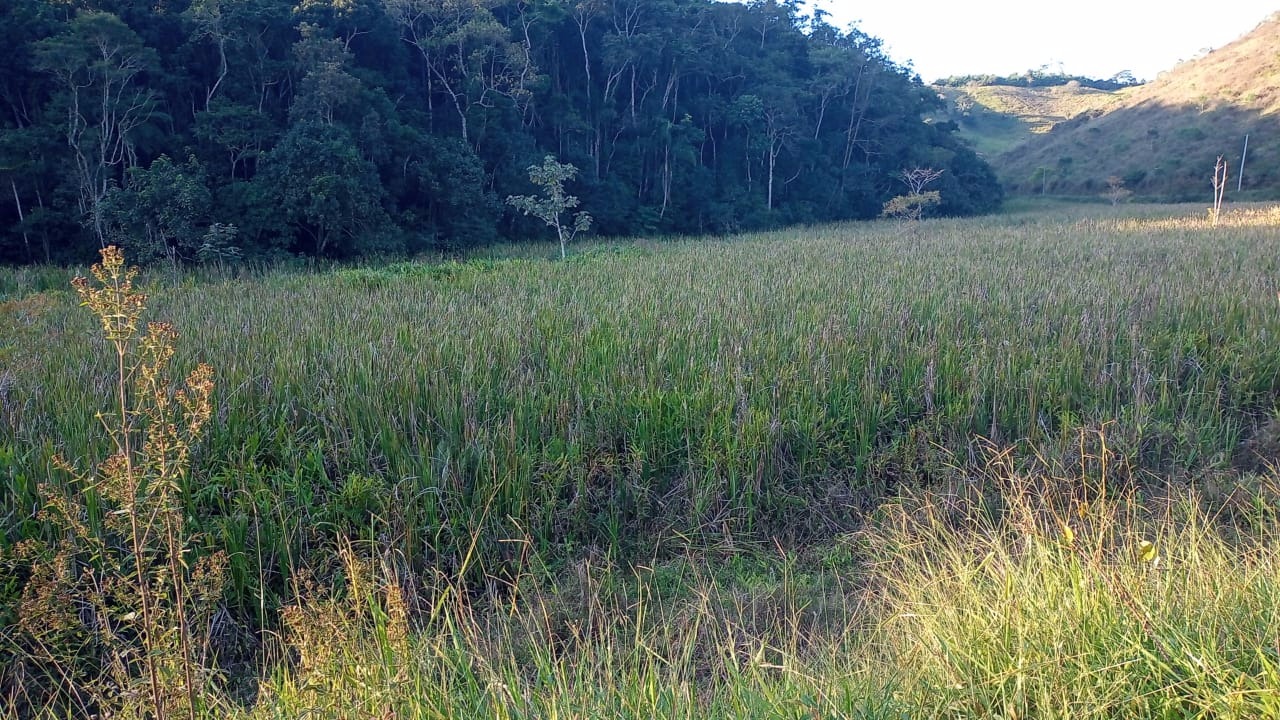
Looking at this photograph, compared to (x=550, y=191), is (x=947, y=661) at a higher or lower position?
lower

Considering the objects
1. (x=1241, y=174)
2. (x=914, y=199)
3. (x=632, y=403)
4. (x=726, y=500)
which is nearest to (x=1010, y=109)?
(x=1241, y=174)

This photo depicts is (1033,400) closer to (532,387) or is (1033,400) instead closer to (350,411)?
(532,387)

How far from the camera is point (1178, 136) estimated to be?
41.7m

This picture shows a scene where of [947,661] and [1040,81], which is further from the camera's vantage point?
[1040,81]

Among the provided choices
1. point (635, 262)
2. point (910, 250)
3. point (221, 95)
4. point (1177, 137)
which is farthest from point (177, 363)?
point (1177, 137)

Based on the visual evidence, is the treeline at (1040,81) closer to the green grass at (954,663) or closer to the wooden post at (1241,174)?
the wooden post at (1241,174)

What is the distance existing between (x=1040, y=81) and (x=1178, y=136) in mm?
43652

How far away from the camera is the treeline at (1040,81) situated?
256ft

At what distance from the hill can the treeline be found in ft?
82.2

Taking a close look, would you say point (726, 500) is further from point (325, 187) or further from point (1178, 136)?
point (1178, 136)

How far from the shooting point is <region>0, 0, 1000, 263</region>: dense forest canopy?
47.4 feet

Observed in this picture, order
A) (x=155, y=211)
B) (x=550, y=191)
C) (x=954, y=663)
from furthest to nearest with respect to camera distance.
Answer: (x=550, y=191) < (x=155, y=211) < (x=954, y=663)

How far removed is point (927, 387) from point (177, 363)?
5278mm

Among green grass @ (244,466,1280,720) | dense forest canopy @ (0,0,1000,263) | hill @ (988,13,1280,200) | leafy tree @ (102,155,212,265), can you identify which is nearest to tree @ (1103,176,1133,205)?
hill @ (988,13,1280,200)
